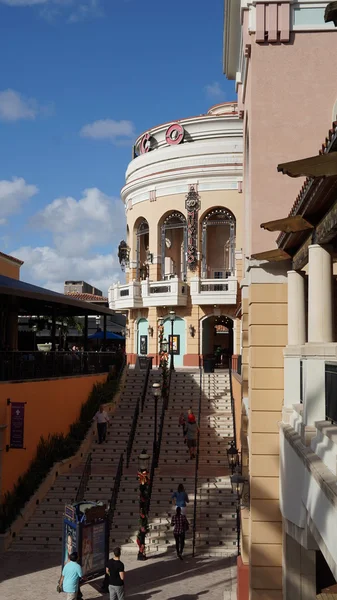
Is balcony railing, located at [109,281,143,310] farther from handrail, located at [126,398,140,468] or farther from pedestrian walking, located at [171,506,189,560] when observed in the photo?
pedestrian walking, located at [171,506,189,560]

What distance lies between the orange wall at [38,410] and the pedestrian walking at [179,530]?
4.40 metres

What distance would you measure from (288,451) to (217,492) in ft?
33.8

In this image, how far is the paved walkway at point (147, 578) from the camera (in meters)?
13.2

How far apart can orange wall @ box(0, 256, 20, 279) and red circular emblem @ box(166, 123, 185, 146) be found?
34.7 feet

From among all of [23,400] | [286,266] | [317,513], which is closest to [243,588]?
[286,266]

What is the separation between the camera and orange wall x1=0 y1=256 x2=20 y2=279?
A: 28.8 metres

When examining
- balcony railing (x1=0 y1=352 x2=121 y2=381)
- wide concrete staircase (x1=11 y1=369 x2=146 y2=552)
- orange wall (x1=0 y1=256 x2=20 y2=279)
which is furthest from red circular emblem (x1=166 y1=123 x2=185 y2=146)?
wide concrete staircase (x1=11 y1=369 x2=146 y2=552)

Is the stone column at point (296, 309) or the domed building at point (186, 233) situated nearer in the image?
the stone column at point (296, 309)

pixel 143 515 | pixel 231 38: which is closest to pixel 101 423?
pixel 143 515

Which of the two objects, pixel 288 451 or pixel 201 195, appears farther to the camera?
pixel 201 195

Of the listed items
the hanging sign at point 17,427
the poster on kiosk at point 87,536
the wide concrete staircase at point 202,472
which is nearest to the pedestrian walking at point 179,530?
the wide concrete staircase at point 202,472

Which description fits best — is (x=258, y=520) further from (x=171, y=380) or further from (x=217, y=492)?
(x=171, y=380)

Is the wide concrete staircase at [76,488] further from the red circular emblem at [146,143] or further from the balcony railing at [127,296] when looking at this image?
the red circular emblem at [146,143]

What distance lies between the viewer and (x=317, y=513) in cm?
600
